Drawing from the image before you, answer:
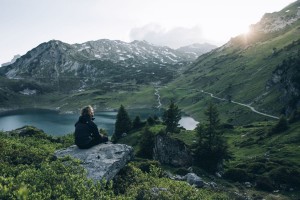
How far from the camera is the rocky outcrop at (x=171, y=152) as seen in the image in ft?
219

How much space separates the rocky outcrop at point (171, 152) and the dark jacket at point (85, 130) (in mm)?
38606

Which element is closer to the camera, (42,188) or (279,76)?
(42,188)

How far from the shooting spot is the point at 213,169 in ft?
222

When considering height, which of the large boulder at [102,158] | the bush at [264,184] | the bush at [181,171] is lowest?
the bush at [264,184]

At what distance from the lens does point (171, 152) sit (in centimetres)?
6788

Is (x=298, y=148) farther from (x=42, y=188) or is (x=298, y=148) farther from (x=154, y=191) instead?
(x=42, y=188)

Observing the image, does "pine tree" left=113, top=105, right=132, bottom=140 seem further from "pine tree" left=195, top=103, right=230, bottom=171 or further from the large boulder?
the large boulder

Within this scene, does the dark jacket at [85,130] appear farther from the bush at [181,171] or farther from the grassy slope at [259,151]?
the grassy slope at [259,151]

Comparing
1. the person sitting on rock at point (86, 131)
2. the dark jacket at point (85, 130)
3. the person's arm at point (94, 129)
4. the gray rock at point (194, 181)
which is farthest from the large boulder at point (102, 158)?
the gray rock at point (194, 181)

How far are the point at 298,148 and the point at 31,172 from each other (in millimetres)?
75295

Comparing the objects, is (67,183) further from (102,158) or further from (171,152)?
(171,152)

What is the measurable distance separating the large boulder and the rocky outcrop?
36.8 meters

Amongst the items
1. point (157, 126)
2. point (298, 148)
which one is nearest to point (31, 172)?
point (298, 148)

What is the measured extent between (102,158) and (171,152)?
41.8 metres
